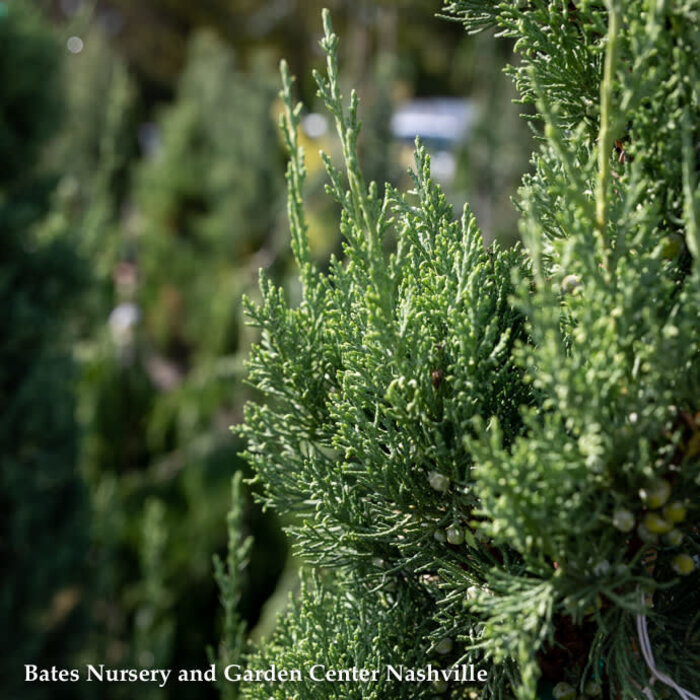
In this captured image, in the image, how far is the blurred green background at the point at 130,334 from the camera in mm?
2525

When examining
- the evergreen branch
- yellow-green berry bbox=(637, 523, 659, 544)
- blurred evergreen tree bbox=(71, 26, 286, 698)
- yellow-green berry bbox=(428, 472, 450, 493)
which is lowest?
blurred evergreen tree bbox=(71, 26, 286, 698)

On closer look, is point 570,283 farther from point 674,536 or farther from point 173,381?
point 173,381

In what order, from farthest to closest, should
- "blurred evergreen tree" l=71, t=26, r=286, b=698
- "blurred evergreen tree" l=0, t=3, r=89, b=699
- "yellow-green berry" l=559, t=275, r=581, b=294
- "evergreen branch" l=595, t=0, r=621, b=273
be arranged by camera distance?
A: 1. "blurred evergreen tree" l=71, t=26, r=286, b=698
2. "blurred evergreen tree" l=0, t=3, r=89, b=699
3. "yellow-green berry" l=559, t=275, r=581, b=294
4. "evergreen branch" l=595, t=0, r=621, b=273

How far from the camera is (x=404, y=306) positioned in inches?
29.1

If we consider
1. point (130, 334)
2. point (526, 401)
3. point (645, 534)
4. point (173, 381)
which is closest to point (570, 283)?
point (526, 401)

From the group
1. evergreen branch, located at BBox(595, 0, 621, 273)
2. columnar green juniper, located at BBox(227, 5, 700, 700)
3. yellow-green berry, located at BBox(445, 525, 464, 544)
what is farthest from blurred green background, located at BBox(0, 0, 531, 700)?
evergreen branch, located at BBox(595, 0, 621, 273)

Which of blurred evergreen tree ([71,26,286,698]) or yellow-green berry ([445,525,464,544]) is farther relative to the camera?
blurred evergreen tree ([71,26,286,698])

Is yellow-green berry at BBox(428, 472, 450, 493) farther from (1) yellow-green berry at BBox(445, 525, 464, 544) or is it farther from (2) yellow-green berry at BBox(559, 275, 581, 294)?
(2) yellow-green berry at BBox(559, 275, 581, 294)

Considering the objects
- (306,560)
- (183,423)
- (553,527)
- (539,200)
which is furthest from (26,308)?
(553,527)

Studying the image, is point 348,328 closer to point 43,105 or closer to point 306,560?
point 306,560

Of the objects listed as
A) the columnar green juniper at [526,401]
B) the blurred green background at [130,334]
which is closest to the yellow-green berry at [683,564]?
the columnar green juniper at [526,401]

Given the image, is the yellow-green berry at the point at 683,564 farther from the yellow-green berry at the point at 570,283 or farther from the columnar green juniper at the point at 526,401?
the yellow-green berry at the point at 570,283

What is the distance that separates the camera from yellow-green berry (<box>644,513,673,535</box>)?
0.62 meters

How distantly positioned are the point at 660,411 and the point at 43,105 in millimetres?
2626
